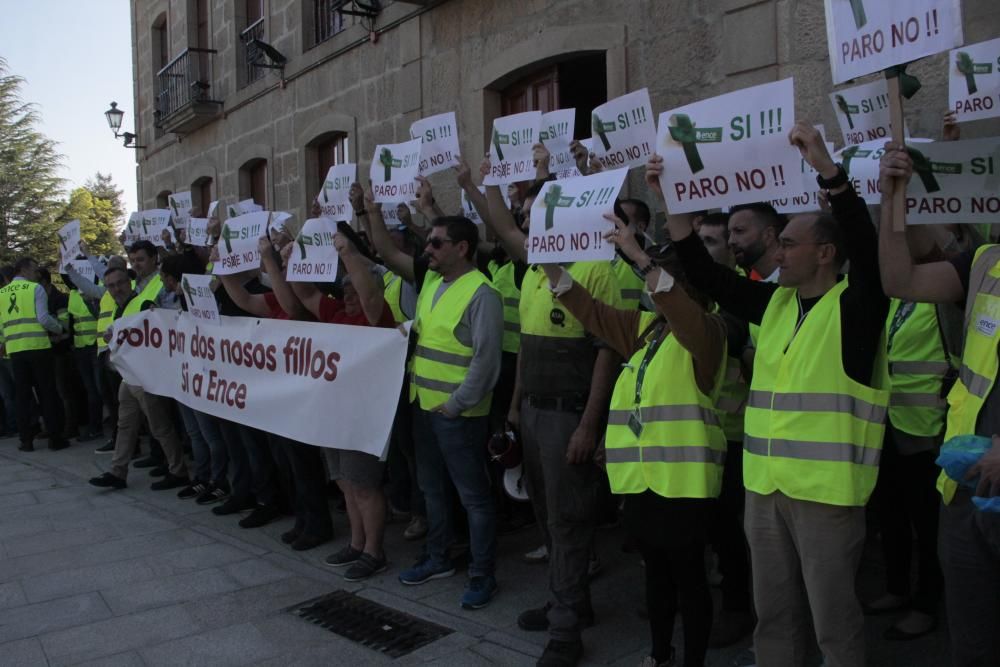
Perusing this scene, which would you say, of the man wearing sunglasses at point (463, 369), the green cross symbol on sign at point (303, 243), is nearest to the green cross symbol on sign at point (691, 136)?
the man wearing sunglasses at point (463, 369)

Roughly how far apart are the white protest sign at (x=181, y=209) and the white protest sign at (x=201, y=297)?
84.6 inches

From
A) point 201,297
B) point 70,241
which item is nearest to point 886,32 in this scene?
point 201,297

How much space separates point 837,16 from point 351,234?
3411 millimetres

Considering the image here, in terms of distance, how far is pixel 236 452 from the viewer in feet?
20.9

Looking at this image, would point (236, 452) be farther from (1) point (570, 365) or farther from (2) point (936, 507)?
(2) point (936, 507)

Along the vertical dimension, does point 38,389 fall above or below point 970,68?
below

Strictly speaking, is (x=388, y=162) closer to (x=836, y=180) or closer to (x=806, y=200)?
(x=806, y=200)

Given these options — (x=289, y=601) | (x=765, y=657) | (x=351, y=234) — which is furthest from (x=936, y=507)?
(x=351, y=234)

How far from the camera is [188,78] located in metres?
14.5

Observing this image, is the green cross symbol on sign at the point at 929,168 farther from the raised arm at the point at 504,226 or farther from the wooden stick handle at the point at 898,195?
the raised arm at the point at 504,226

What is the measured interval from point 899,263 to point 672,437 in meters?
1.04

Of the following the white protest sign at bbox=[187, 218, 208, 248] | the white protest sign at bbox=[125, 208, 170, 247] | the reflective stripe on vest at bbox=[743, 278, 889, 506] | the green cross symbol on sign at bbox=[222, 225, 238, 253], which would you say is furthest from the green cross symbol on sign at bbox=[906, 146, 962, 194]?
the white protest sign at bbox=[125, 208, 170, 247]

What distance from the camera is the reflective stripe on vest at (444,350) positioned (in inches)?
177

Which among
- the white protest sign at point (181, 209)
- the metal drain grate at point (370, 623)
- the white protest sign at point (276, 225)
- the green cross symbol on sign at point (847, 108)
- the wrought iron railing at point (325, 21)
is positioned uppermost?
the wrought iron railing at point (325, 21)
